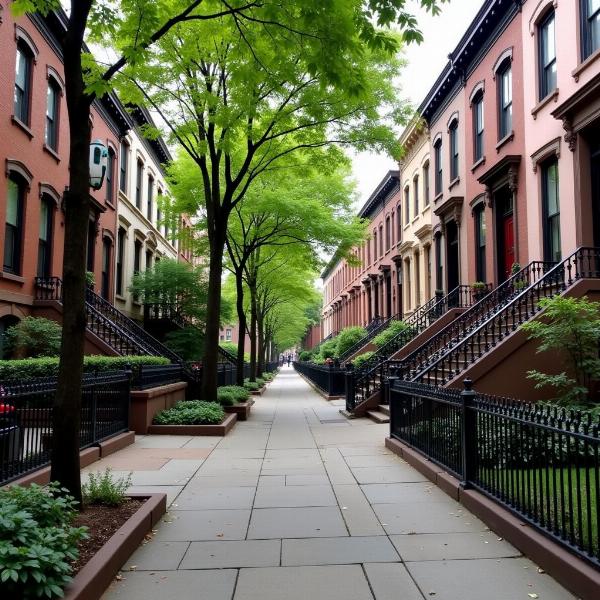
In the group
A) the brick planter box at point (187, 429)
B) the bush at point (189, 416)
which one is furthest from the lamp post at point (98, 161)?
the brick planter box at point (187, 429)

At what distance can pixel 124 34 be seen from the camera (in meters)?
7.10

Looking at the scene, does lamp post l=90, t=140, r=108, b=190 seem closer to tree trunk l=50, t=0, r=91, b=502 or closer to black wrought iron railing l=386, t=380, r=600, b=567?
tree trunk l=50, t=0, r=91, b=502

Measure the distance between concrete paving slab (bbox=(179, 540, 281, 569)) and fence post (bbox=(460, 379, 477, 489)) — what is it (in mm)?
2365

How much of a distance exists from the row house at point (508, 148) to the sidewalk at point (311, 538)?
8.32 metres

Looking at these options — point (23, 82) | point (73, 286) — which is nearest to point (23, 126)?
point (23, 82)

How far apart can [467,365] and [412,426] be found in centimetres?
344

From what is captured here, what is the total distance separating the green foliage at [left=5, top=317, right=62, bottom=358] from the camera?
14.6 m

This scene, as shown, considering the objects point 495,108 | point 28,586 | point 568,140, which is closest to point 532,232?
point 568,140

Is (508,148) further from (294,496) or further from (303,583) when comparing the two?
(303,583)

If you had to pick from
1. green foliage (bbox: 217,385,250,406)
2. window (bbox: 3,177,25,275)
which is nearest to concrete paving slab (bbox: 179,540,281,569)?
green foliage (bbox: 217,385,250,406)

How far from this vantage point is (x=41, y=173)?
16484mm

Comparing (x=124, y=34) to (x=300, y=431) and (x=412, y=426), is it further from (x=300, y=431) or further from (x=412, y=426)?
(x=300, y=431)

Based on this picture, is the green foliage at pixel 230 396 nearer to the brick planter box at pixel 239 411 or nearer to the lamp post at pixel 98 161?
the brick planter box at pixel 239 411

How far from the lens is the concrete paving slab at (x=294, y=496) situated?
646 cm
